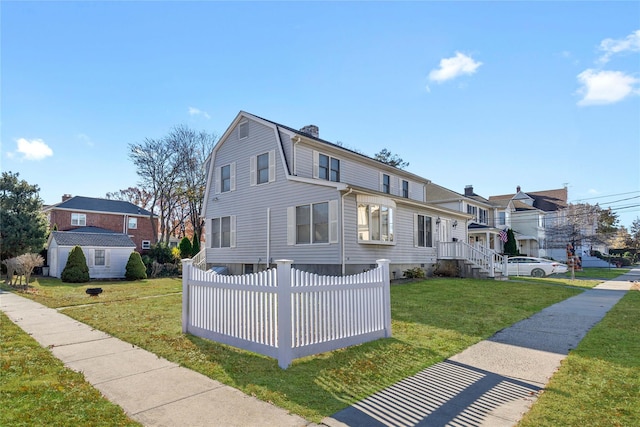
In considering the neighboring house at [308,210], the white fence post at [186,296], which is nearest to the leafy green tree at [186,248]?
the neighboring house at [308,210]

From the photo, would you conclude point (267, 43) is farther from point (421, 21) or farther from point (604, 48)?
point (604, 48)

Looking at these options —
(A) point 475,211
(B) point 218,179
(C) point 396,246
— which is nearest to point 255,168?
(B) point 218,179

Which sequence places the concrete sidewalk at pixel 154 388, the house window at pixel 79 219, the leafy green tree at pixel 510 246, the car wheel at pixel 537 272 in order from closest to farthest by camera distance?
1. the concrete sidewalk at pixel 154 388
2. the car wheel at pixel 537 272
3. the leafy green tree at pixel 510 246
4. the house window at pixel 79 219

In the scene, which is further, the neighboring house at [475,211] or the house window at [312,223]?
the neighboring house at [475,211]

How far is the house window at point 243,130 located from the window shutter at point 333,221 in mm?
7018

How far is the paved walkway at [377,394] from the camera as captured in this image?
3561 mm

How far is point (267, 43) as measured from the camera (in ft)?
41.0

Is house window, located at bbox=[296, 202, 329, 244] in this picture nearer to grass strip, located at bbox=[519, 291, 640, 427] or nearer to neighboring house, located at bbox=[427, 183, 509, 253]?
grass strip, located at bbox=[519, 291, 640, 427]

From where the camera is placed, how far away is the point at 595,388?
14.1 ft

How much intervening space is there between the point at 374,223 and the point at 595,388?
38.4 feet

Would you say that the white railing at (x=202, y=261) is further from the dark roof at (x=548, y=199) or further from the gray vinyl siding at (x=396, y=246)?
the dark roof at (x=548, y=199)

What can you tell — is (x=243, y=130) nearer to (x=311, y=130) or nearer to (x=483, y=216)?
(x=311, y=130)

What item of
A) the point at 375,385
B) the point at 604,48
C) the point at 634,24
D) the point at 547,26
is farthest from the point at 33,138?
the point at 634,24

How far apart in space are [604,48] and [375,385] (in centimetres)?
1382
